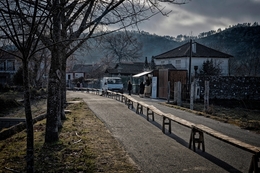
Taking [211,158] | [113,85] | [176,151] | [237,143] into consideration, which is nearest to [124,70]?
[113,85]

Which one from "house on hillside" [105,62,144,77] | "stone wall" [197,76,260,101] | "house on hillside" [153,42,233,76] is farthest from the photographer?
"house on hillside" [105,62,144,77]

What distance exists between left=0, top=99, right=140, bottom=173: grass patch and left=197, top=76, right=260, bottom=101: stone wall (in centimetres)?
1797

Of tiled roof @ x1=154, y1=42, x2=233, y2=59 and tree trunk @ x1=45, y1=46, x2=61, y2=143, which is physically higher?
tiled roof @ x1=154, y1=42, x2=233, y2=59

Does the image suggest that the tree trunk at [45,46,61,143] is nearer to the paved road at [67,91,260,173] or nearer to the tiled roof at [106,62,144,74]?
the paved road at [67,91,260,173]

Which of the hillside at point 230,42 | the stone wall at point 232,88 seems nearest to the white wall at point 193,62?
the stone wall at point 232,88

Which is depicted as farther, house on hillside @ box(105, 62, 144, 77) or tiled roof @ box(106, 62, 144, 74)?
tiled roof @ box(106, 62, 144, 74)

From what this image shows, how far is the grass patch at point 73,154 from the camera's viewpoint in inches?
232

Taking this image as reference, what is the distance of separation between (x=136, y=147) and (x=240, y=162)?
8.63 feet

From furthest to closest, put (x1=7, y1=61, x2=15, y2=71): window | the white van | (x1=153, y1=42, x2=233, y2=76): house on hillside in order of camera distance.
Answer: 1. (x1=7, y1=61, x2=15, y2=71): window
2. (x1=153, y1=42, x2=233, y2=76): house on hillside
3. the white van

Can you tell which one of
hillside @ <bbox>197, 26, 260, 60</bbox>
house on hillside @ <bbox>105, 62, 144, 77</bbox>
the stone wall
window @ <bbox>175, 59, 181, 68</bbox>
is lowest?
the stone wall

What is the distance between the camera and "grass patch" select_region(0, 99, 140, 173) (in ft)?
19.4

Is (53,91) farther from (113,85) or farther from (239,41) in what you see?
(239,41)

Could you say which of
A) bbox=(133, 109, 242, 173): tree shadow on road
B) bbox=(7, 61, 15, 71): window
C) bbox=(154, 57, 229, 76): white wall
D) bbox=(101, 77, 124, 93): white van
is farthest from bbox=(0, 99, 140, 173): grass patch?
bbox=(7, 61, 15, 71): window

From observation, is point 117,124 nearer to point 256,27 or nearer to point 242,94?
point 242,94
